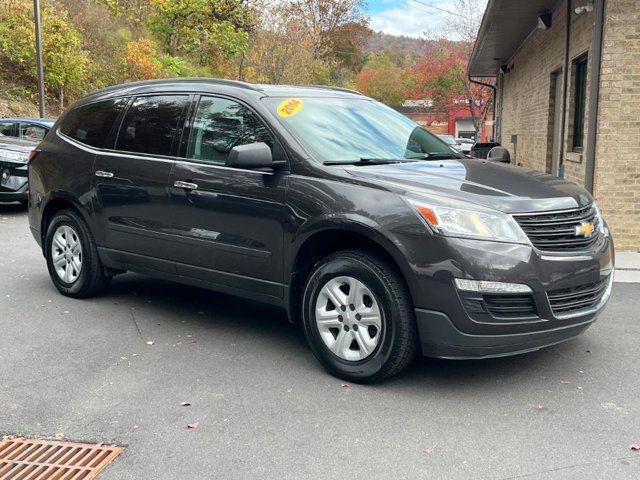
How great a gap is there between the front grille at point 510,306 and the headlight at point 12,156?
32.9ft

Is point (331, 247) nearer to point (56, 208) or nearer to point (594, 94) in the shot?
point (56, 208)

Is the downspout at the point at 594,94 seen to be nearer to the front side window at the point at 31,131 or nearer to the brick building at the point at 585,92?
the brick building at the point at 585,92

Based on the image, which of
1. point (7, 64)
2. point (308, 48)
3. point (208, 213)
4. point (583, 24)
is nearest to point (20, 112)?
point (7, 64)

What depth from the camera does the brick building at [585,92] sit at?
818 cm

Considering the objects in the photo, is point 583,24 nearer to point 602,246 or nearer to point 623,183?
point 623,183

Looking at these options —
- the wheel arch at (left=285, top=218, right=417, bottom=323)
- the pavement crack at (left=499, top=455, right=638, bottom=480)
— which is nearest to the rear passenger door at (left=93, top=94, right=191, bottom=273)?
the wheel arch at (left=285, top=218, right=417, bottom=323)

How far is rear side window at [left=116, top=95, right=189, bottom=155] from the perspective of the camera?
5293mm

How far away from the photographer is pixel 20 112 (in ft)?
79.9

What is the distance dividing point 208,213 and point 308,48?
32039mm

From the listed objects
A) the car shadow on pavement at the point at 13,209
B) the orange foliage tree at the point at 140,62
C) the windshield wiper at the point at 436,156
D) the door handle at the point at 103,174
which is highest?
the orange foliage tree at the point at 140,62

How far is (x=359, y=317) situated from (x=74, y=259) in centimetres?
315

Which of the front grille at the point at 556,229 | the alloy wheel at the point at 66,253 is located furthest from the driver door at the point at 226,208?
the front grille at the point at 556,229

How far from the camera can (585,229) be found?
13.6ft

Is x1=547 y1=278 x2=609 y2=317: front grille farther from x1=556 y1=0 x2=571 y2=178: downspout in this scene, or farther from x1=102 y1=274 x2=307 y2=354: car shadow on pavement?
x1=556 y1=0 x2=571 y2=178: downspout
